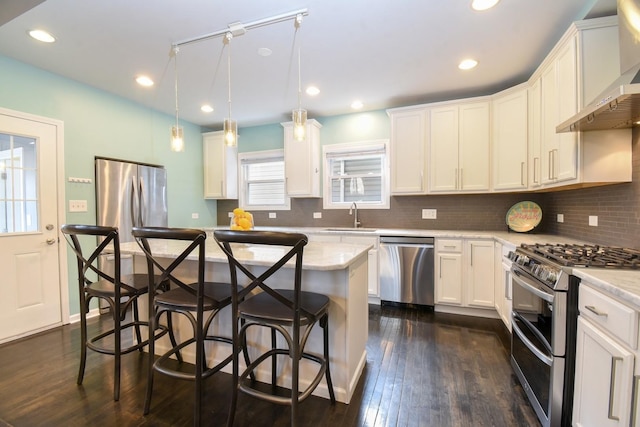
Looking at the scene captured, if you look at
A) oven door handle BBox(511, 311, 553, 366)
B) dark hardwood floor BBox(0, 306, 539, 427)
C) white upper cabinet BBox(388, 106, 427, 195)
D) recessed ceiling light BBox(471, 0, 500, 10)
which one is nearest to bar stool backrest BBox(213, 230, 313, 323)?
dark hardwood floor BBox(0, 306, 539, 427)

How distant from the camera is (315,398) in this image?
1784mm

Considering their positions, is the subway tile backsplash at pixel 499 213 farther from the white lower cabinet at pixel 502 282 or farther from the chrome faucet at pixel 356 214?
the white lower cabinet at pixel 502 282

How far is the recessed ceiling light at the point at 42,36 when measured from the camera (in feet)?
7.25

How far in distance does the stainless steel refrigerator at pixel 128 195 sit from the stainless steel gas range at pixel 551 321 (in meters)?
4.01

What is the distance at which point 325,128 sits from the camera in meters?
4.28

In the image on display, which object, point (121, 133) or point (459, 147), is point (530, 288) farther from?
point (121, 133)

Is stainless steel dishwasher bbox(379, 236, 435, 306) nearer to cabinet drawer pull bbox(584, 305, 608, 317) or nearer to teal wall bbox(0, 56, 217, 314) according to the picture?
cabinet drawer pull bbox(584, 305, 608, 317)

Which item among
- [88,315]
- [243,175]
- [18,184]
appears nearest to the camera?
[18,184]

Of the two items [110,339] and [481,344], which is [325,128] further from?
[110,339]

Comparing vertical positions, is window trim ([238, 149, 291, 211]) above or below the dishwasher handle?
above

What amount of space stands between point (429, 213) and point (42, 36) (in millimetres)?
4200

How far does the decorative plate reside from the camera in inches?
124

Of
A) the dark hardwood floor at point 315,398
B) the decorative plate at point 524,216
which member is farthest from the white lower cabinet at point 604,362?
the decorative plate at point 524,216

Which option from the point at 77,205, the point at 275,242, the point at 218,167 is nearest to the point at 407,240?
the point at 275,242
